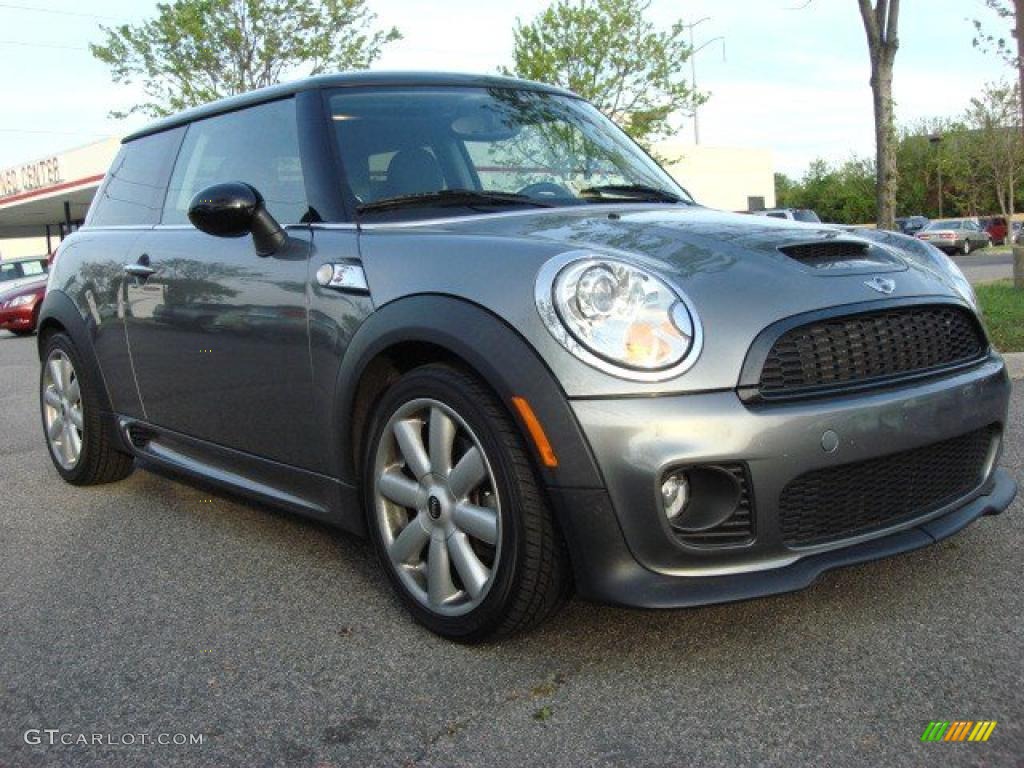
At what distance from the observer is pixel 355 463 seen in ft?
10.6

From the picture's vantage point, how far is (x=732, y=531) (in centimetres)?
259

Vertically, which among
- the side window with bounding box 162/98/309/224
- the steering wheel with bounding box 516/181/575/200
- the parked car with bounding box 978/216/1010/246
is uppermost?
the side window with bounding box 162/98/309/224

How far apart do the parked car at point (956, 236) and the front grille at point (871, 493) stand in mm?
36947

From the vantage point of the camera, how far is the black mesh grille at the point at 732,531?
2566mm

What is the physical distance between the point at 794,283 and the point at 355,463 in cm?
135

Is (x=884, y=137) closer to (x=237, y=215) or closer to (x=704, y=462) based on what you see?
(x=237, y=215)

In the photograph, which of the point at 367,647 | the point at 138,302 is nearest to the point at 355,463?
the point at 367,647

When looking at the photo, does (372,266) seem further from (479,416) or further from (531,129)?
(531,129)

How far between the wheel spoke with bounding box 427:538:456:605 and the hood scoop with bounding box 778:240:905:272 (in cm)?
119

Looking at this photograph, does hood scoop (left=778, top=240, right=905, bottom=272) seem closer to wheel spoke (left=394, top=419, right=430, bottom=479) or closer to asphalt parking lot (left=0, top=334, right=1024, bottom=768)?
asphalt parking lot (left=0, top=334, right=1024, bottom=768)

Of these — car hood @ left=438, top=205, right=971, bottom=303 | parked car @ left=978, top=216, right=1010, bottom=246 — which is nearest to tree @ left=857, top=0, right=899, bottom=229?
car hood @ left=438, top=205, right=971, bottom=303

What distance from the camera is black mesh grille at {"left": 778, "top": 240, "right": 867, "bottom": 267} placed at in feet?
9.40

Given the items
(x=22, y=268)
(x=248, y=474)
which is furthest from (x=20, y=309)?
(x=248, y=474)

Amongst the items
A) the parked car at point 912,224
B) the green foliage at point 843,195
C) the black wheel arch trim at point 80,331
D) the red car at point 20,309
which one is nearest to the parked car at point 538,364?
the black wheel arch trim at point 80,331
